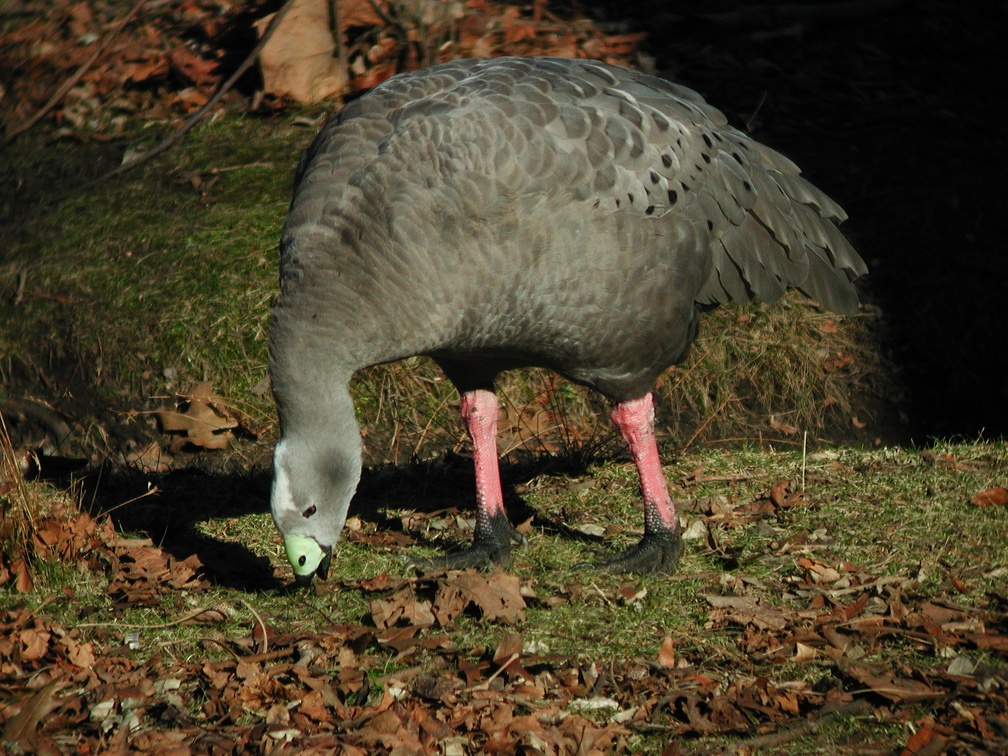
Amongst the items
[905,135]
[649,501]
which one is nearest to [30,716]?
[649,501]

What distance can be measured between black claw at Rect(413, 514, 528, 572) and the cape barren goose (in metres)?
0.02

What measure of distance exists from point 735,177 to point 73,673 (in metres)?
3.67

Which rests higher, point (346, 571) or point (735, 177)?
point (735, 177)

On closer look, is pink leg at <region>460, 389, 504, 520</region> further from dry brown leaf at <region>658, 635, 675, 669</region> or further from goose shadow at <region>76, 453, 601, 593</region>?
dry brown leaf at <region>658, 635, 675, 669</region>

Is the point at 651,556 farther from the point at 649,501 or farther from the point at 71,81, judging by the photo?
the point at 71,81

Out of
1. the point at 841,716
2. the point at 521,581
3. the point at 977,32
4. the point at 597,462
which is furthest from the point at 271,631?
the point at 977,32

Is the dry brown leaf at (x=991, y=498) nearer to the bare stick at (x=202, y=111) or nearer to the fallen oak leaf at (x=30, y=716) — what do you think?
the bare stick at (x=202, y=111)

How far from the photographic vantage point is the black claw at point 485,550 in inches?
231

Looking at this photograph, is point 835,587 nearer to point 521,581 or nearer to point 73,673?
point 521,581

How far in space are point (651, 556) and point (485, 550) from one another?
813mm

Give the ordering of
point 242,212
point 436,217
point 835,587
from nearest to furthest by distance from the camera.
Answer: point 436,217, point 835,587, point 242,212

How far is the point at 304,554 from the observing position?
4.99m

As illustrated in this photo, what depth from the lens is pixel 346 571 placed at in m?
Answer: 5.81

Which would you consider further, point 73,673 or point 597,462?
point 597,462
